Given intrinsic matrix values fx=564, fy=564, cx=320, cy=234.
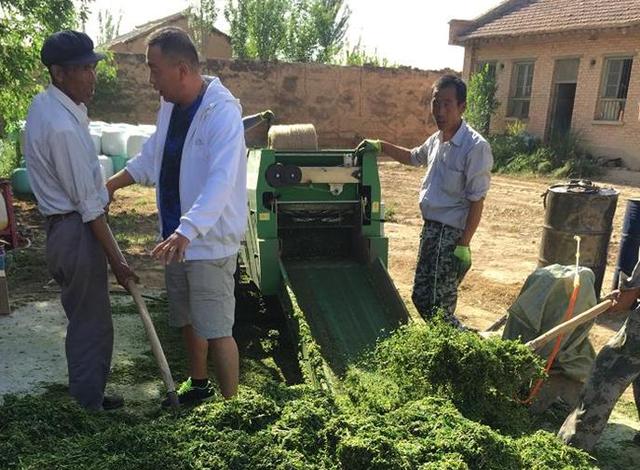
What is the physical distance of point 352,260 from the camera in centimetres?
455

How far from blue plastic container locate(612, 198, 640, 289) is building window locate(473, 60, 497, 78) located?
1440cm

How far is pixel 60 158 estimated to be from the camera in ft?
8.98

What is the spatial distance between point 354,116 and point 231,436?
63.0 ft

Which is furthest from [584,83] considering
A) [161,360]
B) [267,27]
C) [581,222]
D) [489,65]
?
[267,27]

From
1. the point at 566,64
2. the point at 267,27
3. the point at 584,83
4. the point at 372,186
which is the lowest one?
the point at 372,186

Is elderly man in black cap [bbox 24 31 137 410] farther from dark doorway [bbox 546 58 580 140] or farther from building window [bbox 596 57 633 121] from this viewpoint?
dark doorway [bbox 546 58 580 140]

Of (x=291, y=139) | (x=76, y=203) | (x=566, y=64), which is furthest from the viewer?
(x=566, y=64)

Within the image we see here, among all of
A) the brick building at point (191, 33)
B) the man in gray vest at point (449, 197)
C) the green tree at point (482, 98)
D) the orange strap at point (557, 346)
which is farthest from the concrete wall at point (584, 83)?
the brick building at point (191, 33)

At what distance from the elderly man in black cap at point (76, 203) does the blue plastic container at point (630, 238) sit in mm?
4705

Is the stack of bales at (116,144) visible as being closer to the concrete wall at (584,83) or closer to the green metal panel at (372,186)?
the green metal panel at (372,186)

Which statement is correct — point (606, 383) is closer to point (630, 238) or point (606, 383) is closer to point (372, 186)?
point (372, 186)

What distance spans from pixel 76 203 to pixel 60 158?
0.78ft

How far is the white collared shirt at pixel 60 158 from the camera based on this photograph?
2.73 metres

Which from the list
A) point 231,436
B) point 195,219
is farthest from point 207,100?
point 231,436
